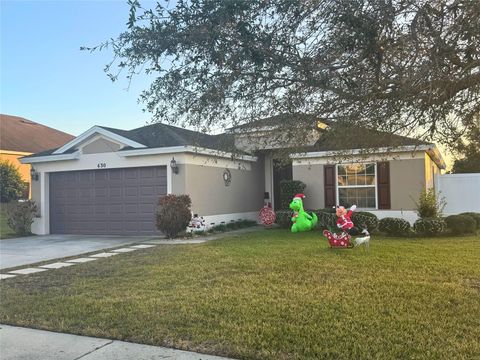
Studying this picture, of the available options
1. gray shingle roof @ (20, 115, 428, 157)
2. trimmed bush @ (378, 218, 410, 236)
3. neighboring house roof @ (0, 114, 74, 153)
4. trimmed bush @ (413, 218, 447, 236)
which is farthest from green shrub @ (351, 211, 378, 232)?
neighboring house roof @ (0, 114, 74, 153)

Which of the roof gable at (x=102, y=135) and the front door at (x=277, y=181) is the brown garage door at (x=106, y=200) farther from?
the front door at (x=277, y=181)

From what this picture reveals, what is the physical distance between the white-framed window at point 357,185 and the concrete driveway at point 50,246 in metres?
7.18

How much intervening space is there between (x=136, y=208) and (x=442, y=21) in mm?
13112

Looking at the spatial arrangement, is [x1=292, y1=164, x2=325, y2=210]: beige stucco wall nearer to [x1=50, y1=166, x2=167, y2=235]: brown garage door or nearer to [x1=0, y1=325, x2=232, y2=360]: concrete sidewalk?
[x1=50, y1=166, x2=167, y2=235]: brown garage door

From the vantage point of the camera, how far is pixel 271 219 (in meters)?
16.7

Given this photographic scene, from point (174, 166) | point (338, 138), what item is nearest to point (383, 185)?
point (174, 166)

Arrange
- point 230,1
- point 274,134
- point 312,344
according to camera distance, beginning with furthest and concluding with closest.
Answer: point 274,134 < point 312,344 < point 230,1

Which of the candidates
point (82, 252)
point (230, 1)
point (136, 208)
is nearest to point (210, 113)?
point (230, 1)

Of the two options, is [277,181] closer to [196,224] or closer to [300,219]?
[300,219]

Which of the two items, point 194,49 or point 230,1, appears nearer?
point 230,1

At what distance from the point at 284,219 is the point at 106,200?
647cm

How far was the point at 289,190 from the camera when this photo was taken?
17.2m

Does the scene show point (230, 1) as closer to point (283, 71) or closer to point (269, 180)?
point (283, 71)

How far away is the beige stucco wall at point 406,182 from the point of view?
15.5 m
